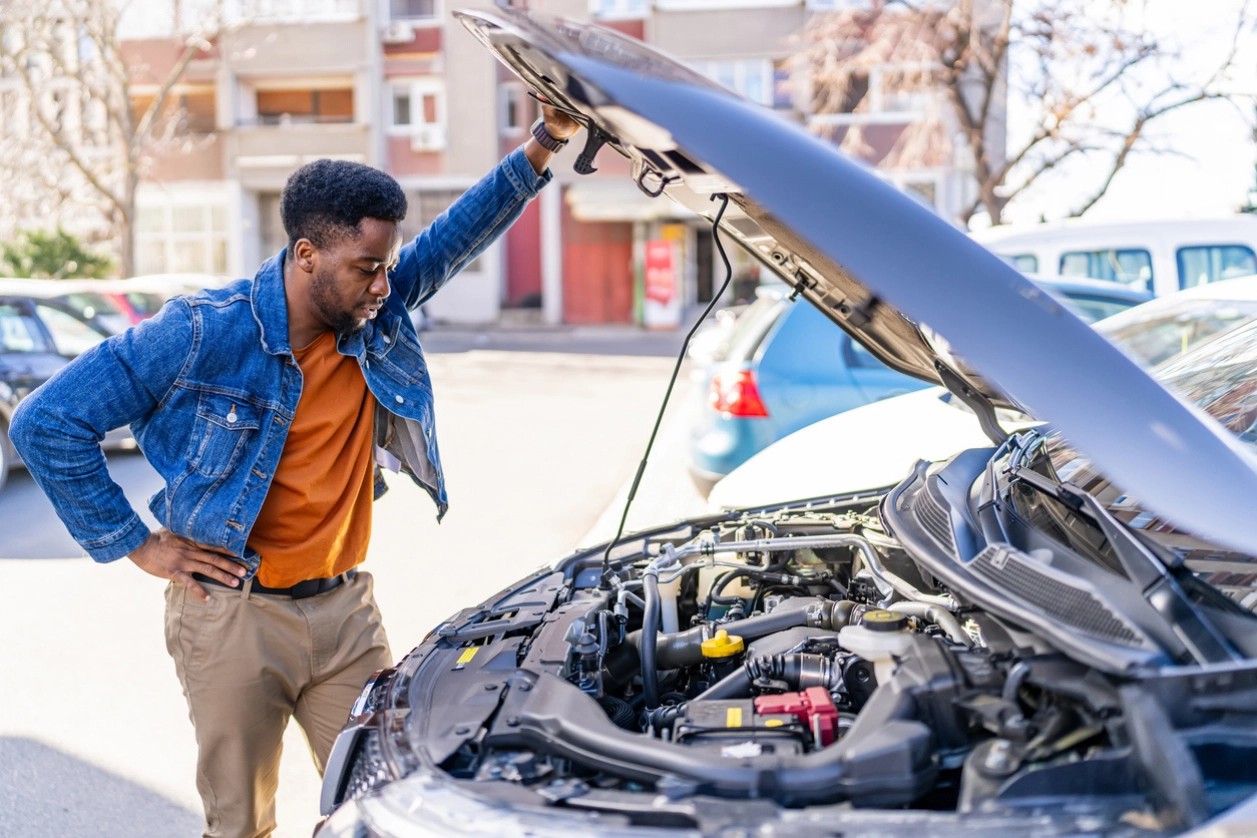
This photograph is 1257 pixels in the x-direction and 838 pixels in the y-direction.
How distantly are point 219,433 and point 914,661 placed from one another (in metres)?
1.64

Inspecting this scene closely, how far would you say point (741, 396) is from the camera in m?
6.46

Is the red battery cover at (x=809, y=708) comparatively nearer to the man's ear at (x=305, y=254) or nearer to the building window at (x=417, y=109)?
the man's ear at (x=305, y=254)

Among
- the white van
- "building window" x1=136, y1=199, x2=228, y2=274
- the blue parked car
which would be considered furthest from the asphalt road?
"building window" x1=136, y1=199, x2=228, y2=274

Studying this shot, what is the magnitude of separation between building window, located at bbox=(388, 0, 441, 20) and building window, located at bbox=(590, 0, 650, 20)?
15.0 ft

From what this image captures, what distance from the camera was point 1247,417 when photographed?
8.75 feet

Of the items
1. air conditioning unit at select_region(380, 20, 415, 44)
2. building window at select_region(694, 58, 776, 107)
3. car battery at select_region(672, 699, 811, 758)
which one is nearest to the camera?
car battery at select_region(672, 699, 811, 758)

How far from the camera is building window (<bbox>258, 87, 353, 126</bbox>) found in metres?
29.9

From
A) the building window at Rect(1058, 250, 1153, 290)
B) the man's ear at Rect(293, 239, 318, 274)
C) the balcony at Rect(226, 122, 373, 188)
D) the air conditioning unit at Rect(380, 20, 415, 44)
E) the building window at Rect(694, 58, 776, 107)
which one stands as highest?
the air conditioning unit at Rect(380, 20, 415, 44)

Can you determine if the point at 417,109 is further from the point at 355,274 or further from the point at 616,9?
the point at 355,274

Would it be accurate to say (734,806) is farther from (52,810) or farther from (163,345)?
(52,810)

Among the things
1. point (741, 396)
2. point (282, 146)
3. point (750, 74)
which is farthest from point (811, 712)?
point (282, 146)

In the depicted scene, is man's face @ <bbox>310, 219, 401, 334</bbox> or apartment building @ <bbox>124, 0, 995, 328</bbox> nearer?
man's face @ <bbox>310, 219, 401, 334</bbox>

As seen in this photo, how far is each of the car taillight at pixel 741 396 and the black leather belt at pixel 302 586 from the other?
3.91 metres

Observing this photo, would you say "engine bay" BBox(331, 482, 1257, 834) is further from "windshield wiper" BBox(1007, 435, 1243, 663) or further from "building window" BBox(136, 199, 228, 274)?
"building window" BBox(136, 199, 228, 274)
